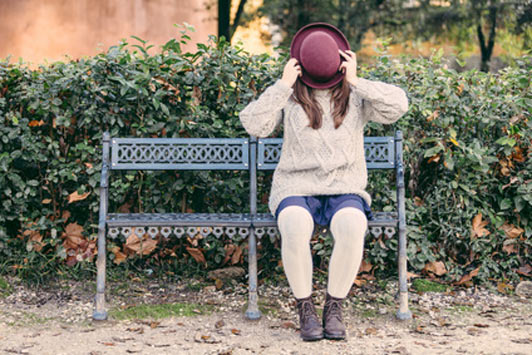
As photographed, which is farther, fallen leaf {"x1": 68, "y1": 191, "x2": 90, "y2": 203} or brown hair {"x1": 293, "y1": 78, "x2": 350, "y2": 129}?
fallen leaf {"x1": 68, "y1": 191, "x2": 90, "y2": 203}

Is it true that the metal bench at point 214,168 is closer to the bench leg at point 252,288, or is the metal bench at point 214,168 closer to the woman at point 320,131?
the bench leg at point 252,288

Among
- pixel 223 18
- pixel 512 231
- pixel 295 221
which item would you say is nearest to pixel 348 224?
pixel 295 221

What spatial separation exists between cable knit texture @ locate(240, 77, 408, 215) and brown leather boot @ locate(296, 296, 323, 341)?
0.62 metres

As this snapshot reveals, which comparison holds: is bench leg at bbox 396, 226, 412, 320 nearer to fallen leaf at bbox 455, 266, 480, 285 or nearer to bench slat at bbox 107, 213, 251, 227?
fallen leaf at bbox 455, 266, 480, 285

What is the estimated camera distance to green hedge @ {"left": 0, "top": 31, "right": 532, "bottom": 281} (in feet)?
14.4

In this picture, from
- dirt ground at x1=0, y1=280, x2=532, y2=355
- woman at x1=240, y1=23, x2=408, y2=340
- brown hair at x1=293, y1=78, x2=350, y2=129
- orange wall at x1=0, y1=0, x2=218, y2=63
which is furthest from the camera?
orange wall at x1=0, y1=0, x2=218, y2=63

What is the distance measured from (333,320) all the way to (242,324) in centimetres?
62

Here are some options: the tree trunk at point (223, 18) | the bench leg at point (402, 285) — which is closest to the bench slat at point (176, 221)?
the bench leg at point (402, 285)

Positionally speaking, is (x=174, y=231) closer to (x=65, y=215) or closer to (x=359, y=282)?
(x=65, y=215)

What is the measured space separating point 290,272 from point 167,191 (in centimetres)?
144

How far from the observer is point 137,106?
445 centimetres

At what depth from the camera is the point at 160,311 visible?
3967 mm

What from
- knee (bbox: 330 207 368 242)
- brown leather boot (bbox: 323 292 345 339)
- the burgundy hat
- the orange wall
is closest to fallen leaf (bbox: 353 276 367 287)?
brown leather boot (bbox: 323 292 345 339)

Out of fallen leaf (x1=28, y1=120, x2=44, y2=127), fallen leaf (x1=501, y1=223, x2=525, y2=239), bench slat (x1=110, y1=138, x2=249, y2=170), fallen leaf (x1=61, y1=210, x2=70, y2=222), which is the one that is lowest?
fallen leaf (x1=501, y1=223, x2=525, y2=239)
